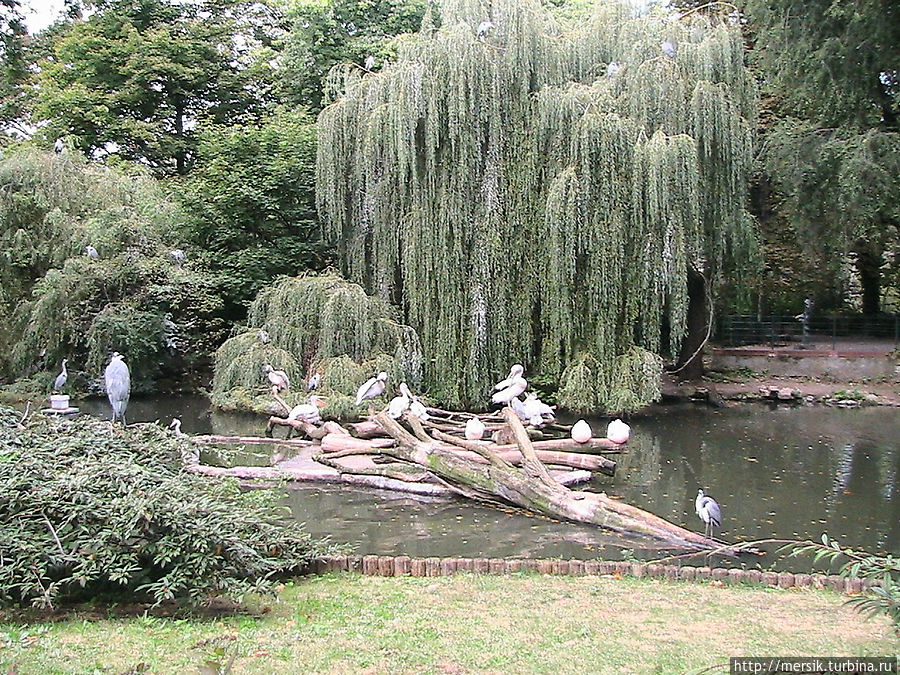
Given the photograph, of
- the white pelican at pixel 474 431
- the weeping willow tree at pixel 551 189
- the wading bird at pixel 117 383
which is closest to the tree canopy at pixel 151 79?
the weeping willow tree at pixel 551 189

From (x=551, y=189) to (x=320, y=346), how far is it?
457cm

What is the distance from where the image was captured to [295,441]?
11.3 metres

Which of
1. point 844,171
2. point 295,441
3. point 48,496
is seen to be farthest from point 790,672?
→ point 844,171

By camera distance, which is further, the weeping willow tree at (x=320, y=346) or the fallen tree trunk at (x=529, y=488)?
the weeping willow tree at (x=320, y=346)

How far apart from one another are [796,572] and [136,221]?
578 inches

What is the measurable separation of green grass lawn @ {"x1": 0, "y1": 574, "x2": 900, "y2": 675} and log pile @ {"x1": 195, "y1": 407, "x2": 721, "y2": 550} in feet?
6.52

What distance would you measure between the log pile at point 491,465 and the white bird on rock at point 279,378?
1676 mm

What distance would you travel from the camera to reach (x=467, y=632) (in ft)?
14.4

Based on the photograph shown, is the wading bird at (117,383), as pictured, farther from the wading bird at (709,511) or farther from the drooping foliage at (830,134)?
the drooping foliage at (830,134)

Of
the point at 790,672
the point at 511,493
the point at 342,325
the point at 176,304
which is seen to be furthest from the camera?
the point at 176,304

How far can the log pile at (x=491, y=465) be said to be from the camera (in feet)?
24.8

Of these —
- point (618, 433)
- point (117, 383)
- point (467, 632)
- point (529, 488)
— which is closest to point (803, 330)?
→ point (618, 433)

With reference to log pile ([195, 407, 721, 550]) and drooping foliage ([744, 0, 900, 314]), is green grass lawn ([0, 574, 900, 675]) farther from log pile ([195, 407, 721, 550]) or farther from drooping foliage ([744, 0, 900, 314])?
drooping foliage ([744, 0, 900, 314])

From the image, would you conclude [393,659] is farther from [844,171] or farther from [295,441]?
[844,171]
